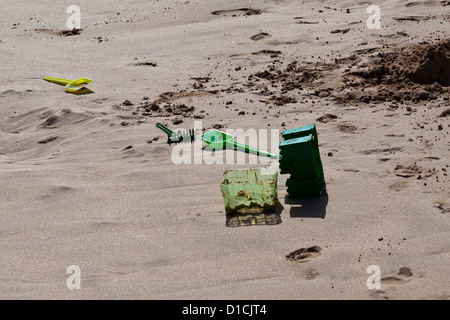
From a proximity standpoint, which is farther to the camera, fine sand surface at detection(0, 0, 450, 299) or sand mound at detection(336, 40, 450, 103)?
sand mound at detection(336, 40, 450, 103)

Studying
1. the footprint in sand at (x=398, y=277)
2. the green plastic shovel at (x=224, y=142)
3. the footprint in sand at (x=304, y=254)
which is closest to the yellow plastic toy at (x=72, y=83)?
the green plastic shovel at (x=224, y=142)

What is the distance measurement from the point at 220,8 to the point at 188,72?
82.2 inches

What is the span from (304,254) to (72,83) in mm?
3649

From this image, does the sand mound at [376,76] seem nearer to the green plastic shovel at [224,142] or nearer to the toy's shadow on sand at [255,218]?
the green plastic shovel at [224,142]

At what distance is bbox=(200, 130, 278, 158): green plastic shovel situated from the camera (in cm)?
480

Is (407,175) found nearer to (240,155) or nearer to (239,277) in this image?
(240,155)

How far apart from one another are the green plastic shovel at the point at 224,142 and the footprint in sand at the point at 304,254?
129 centimetres

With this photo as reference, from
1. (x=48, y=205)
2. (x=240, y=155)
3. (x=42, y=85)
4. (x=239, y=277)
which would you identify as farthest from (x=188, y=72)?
(x=239, y=277)

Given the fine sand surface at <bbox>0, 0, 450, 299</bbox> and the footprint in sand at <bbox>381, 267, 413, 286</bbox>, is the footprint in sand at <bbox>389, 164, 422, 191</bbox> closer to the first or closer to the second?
the fine sand surface at <bbox>0, 0, 450, 299</bbox>

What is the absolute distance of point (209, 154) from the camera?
15.8ft

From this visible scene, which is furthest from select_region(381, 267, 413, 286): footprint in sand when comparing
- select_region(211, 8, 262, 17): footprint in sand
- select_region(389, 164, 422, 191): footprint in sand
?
select_region(211, 8, 262, 17): footprint in sand

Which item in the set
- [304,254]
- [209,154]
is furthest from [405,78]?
[304,254]

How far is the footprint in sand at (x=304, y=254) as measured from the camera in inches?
136

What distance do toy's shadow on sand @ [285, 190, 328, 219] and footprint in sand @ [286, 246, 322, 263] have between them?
0.37 metres
